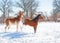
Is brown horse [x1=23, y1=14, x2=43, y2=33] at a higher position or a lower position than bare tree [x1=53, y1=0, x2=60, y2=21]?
lower

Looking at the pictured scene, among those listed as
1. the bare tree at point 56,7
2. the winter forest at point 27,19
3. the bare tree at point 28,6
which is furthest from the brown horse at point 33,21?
the bare tree at point 56,7

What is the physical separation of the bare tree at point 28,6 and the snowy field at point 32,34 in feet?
0.99

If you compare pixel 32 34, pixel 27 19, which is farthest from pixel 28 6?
pixel 32 34

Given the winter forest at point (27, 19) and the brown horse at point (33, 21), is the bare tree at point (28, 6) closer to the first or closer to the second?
the winter forest at point (27, 19)

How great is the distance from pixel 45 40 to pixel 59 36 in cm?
32

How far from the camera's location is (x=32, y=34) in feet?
9.98

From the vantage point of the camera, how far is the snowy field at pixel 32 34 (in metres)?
2.78

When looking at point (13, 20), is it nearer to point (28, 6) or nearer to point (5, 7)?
point (5, 7)

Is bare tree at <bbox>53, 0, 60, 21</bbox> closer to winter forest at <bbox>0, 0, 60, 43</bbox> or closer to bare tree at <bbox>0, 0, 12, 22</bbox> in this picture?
winter forest at <bbox>0, 0, 60, 43</bbox>

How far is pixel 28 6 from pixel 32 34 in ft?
1.87

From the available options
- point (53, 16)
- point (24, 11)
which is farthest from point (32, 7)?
point (53, 16)

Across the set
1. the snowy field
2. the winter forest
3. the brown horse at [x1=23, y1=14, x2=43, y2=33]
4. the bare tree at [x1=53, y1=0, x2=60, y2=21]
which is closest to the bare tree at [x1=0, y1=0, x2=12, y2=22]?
the winter forest

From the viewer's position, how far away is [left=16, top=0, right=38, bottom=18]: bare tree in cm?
300

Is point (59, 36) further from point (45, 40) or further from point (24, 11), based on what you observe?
point (24, 11)
